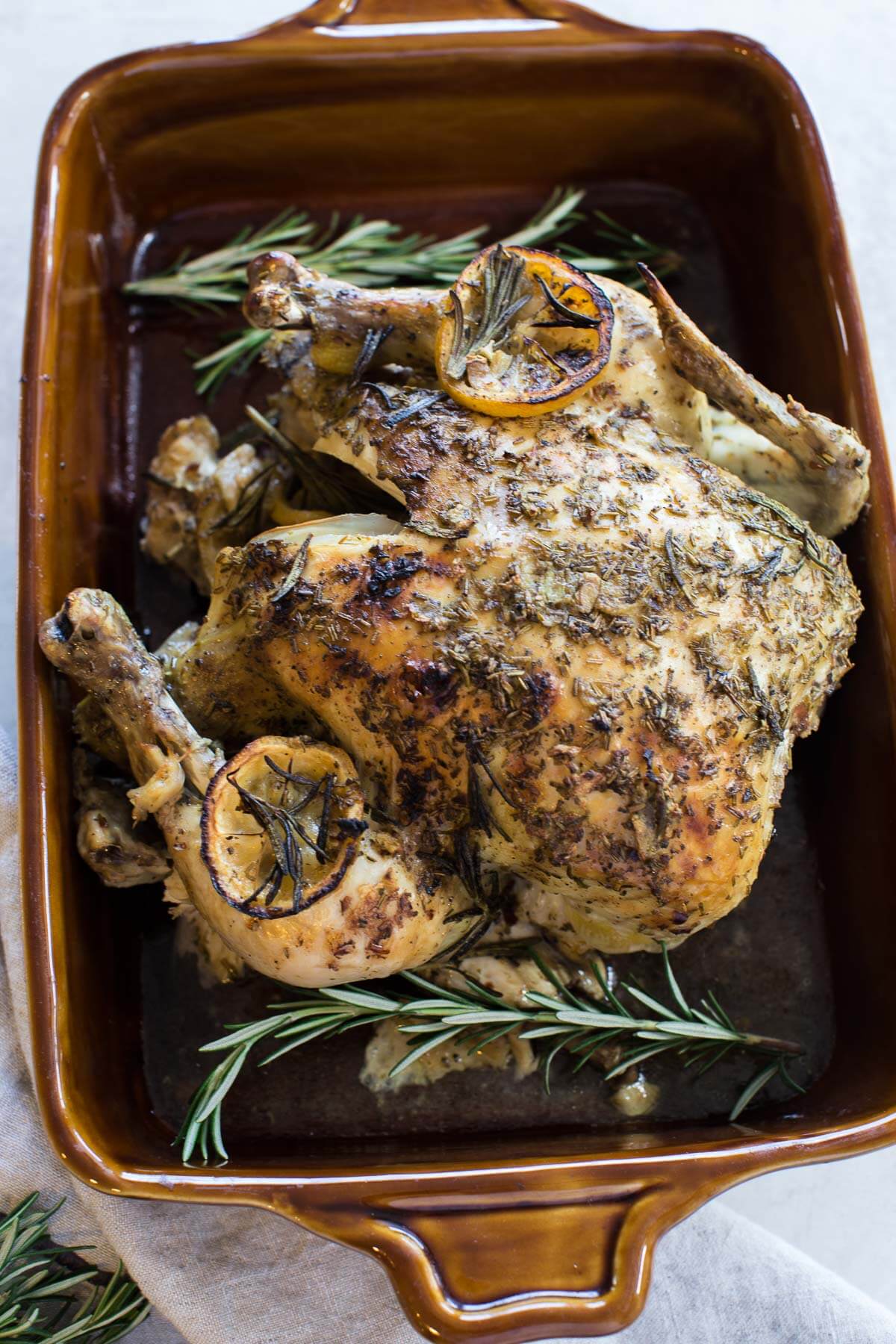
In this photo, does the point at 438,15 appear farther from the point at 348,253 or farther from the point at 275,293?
the point at 275,293

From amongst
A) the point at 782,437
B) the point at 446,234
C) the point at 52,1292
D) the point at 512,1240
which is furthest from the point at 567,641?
the point at 52,1292

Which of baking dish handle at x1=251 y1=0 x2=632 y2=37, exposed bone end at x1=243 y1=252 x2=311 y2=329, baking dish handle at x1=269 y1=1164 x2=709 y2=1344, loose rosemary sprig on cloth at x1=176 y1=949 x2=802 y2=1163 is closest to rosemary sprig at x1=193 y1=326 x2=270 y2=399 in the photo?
exposed bone end at x1=243 y1=252 x2=311 y2=329

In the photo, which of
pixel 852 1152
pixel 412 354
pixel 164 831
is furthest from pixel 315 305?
pixel 852 1152

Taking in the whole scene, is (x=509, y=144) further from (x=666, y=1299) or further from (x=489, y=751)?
(x=666, y=1299)

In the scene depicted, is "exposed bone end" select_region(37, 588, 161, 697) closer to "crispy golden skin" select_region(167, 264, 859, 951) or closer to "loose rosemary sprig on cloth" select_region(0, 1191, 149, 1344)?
"crispy golden skin" select_region(167, 264, 859, 951)

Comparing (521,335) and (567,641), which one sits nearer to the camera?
(567,641)

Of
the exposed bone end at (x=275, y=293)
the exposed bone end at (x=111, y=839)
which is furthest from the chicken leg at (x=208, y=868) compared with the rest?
the exposed bone end at (x=275, y=293)
